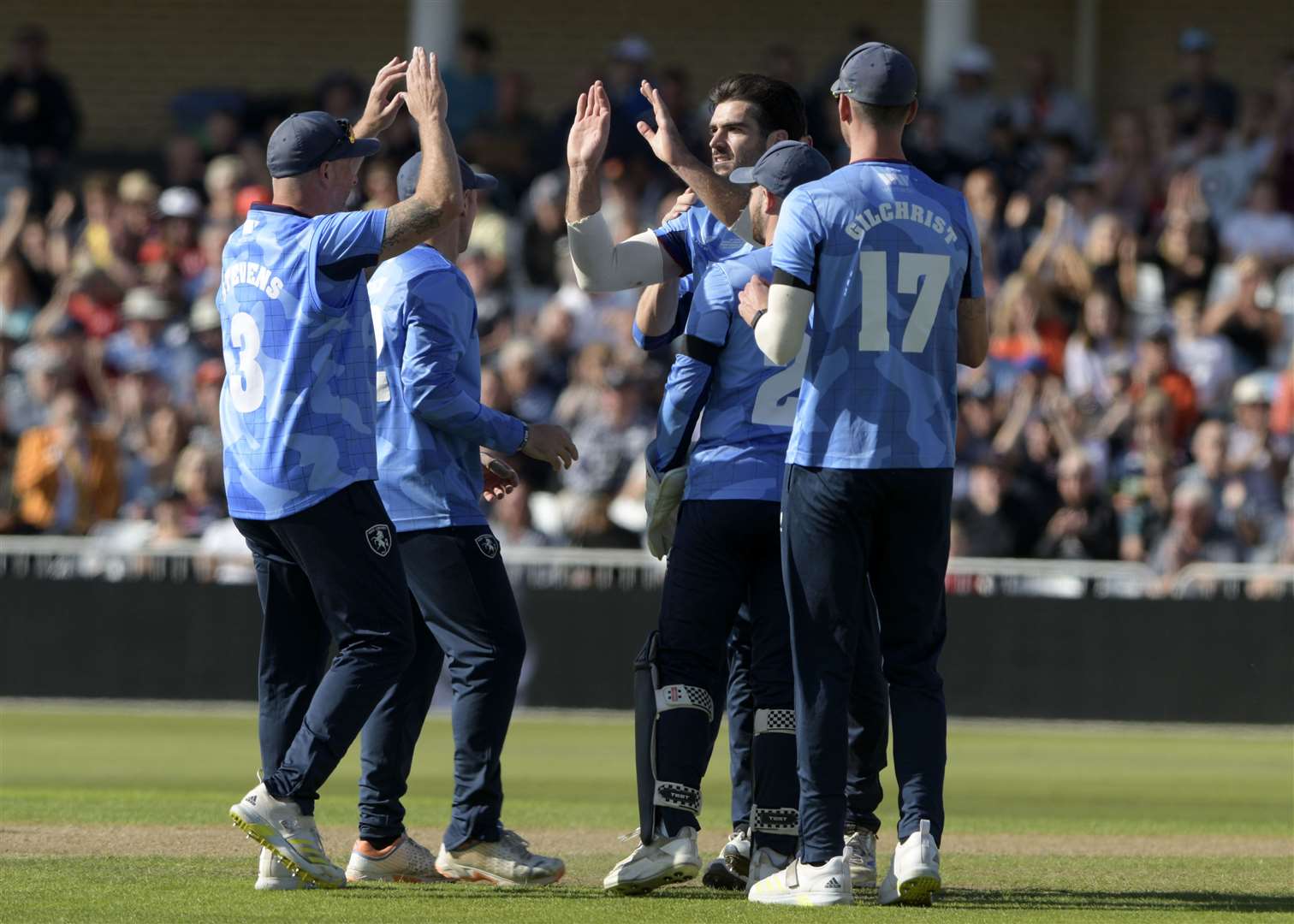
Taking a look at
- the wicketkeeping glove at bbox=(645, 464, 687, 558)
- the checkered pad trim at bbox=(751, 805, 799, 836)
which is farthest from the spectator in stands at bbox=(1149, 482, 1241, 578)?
the checkered pad trim at bbox=(751, 805, 799, 836)

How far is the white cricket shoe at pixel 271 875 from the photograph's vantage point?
7.12 meters

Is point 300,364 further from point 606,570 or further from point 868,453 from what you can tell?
point 606,570

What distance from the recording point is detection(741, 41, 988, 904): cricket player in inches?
272

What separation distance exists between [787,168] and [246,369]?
1864 millimetres

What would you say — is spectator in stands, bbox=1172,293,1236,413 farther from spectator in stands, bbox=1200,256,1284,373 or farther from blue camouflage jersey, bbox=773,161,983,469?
blue camouflage jersey, bbox=773,161,983,469

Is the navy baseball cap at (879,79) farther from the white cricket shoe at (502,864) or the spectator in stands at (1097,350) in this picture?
the spectator in stands at (1097,350)

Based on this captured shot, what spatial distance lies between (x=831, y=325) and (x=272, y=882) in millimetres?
2473

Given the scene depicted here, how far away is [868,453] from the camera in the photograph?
22.7 feet

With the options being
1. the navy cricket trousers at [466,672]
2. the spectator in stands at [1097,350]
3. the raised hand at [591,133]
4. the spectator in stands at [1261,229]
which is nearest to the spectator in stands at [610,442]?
the spectator in stands at [1097,350]

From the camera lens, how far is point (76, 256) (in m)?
19.6

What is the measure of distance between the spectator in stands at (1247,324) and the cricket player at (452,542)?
10.8 m

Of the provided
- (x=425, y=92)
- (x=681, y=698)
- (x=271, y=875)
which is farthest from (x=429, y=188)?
(x=271, y=875)

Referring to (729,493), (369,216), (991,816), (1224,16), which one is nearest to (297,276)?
(369,216)

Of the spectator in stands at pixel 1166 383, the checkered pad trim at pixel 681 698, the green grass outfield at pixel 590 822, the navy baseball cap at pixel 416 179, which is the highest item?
the navy baseball cap at pixel 416 179
